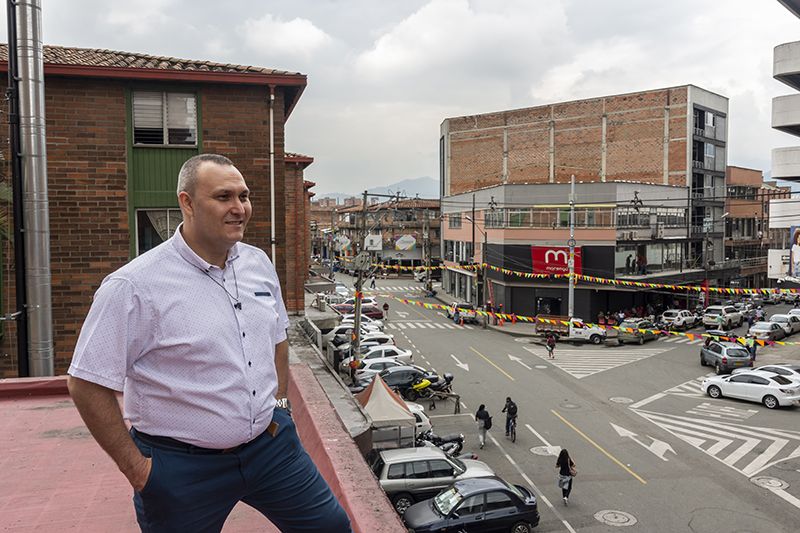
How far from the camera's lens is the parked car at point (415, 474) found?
13.9 metres

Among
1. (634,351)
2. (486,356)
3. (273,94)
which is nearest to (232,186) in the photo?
(273,94)

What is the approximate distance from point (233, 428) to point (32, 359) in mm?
6463

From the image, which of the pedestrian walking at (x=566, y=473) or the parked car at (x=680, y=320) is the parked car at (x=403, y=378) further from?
the parked car at (x=680, y=320)

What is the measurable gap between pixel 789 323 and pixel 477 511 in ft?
114

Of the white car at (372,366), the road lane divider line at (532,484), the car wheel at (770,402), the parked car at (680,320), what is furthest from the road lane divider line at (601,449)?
the parked car at (680,320)

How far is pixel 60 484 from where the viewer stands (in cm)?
458

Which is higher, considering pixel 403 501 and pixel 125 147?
pixel 125 147

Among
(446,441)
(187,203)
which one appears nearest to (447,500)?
(446,441)

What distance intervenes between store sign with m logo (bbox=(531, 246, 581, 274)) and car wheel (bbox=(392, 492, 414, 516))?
96.9 feet

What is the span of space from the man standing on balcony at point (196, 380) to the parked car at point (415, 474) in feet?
38.4

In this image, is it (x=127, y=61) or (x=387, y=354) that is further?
(x=387, y=354)

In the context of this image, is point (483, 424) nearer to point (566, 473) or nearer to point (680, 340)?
point (566, 473)

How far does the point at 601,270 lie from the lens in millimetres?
41281

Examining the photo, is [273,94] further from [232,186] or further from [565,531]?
[232,186]
